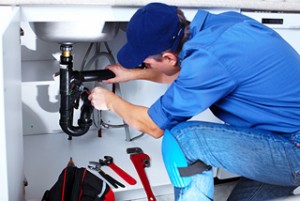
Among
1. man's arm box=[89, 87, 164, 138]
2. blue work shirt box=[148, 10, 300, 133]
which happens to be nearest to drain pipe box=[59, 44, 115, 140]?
man's arm box=[89, 87, 164, 138]

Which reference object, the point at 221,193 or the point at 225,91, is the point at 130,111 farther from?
the point at 221,193

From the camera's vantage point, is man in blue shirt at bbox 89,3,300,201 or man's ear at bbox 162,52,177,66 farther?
man's ear at bbox 162,52,177,66

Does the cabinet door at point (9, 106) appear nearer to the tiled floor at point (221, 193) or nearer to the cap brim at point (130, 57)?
the cap brim at point (130, 57)

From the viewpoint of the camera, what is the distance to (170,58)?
1.13 metres

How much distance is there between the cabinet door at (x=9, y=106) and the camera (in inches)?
32.3

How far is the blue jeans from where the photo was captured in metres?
1.04

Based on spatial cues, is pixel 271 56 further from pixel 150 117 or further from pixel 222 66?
pixel 150 117

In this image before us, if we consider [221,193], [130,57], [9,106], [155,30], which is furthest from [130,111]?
[221,193]

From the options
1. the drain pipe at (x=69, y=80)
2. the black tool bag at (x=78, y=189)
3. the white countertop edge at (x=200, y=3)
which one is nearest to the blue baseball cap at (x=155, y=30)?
the white countertop edge at (x=200, y=3)

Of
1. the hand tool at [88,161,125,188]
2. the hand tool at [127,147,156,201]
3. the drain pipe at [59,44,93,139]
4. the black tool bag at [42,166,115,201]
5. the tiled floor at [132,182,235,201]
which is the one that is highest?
the drain pipe at [59,44,93,139]

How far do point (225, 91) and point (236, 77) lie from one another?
0.04 metres

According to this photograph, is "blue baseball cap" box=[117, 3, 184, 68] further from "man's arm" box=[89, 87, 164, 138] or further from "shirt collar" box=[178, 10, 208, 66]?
"man's arm" box=[89, 87, 164, 138]

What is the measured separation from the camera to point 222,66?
3.09ft

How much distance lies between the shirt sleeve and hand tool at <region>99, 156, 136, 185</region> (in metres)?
0.52
